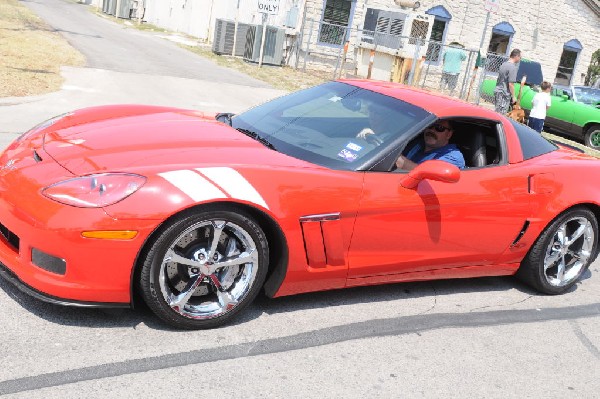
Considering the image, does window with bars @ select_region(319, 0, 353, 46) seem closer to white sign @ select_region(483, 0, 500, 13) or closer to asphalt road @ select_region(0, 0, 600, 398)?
white sign @ select_region(483, 0, 500, 13)

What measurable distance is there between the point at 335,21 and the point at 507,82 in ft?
35.9

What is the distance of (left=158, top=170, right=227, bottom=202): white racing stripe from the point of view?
10.9 feet

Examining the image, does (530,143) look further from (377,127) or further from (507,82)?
(507,82)

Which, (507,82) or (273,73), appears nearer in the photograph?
(507,82)

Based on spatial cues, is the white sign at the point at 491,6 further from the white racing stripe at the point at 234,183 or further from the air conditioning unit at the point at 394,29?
the white racing stripe at the point at 234,183

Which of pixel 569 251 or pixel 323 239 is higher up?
pixel 323 239

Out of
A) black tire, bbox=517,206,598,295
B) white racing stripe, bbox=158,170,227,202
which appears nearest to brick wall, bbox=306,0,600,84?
black tire, bbox=517,206,598,295

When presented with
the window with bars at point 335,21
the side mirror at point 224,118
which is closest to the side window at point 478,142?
the side mirror at point 224,118

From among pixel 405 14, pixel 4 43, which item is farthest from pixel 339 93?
pixel 405 14

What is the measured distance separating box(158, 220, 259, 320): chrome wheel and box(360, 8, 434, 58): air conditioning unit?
19.3 meters

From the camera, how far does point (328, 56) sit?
2425 cm

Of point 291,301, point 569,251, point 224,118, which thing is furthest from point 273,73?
point 291,301

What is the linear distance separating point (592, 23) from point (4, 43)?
23515 millimetres

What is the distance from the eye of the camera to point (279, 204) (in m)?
3.59
